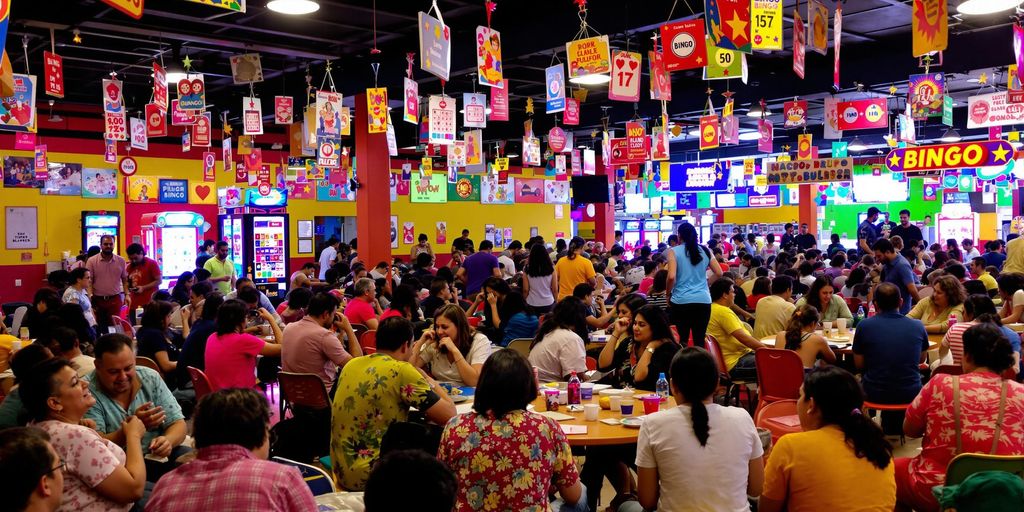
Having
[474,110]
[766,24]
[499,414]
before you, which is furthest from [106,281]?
[499,414]

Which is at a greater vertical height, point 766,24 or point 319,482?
point 766,24

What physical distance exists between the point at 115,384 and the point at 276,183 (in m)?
15.4

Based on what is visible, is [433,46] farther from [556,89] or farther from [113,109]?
[113,109]

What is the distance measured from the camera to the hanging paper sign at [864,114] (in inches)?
523

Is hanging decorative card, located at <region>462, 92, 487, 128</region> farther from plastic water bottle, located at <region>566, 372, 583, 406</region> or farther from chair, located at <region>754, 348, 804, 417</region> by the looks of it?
plastic water bottle, located at <region>566, 372, 583, 406</region>

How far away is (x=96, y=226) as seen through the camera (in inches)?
619

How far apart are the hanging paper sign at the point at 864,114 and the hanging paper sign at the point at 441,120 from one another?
6.30 metres

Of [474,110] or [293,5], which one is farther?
[474,110]

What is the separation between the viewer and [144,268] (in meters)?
12.3

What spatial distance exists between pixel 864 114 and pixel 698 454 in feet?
38.4

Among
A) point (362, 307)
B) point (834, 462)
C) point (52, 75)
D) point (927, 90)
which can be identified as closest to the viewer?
point (834, 462)

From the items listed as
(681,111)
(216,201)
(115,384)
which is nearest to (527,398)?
(115,384)

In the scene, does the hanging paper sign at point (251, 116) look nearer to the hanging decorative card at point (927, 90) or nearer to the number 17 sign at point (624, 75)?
the number 17 sign at point (624, 75)

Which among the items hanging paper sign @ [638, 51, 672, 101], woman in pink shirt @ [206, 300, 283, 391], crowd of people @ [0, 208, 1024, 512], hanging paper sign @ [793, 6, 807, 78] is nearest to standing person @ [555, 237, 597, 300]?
hanging paper sign @ [638, 51, 672, 101]
